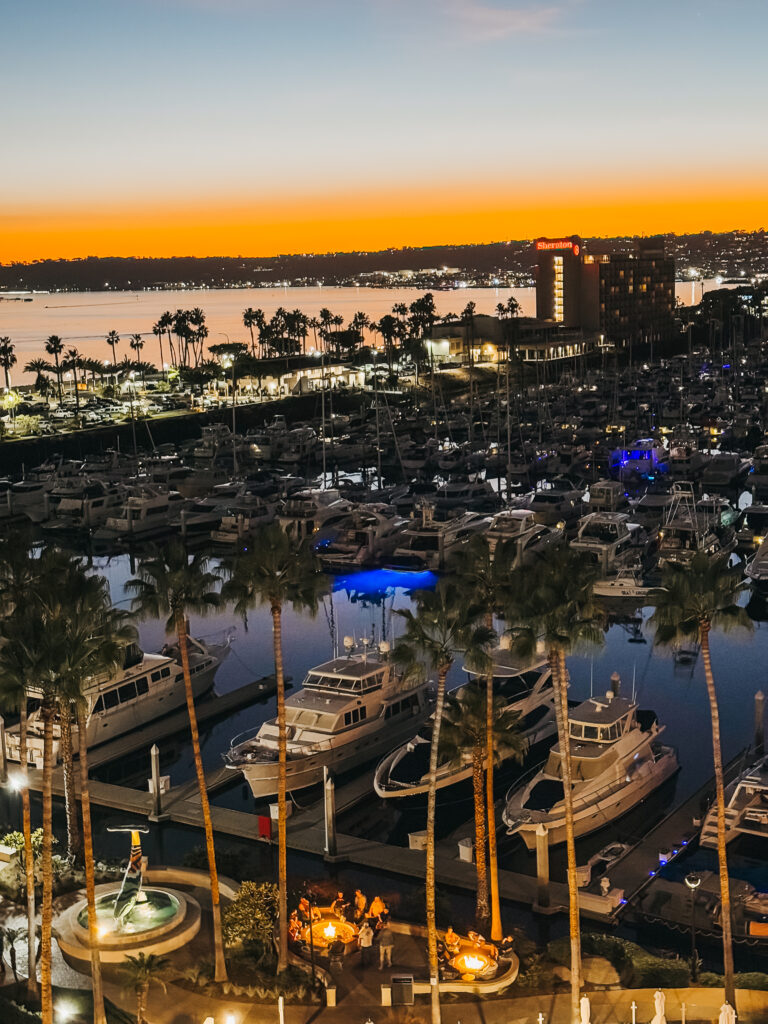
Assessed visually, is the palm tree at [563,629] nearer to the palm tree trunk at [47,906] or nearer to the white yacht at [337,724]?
the white yacht at [337,724]

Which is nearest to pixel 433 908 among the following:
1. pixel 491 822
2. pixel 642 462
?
pixel 491 822

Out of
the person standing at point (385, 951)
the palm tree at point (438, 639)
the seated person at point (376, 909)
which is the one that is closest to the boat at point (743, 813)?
the seated person at point (376, 909)

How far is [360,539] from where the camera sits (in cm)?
5956

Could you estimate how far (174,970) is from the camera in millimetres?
22188

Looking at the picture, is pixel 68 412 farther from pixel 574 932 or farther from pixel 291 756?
pixel 574 932

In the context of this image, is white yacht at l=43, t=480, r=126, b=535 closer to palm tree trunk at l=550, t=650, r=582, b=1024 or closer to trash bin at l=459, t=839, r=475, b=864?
trash bin at l=459, t=839, r=475, b=864

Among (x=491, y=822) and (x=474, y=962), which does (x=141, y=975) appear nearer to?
(x=474, y=962)

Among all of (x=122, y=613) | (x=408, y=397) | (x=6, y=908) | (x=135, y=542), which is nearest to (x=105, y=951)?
(x=6, y=908)

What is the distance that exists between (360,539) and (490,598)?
33725 mm

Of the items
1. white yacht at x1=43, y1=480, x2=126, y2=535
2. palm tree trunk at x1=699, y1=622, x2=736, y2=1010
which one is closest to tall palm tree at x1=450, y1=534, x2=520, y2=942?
palm tree trunk at x1=699, y1=622, x2=736, y2=1010

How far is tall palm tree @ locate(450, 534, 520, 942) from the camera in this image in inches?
906

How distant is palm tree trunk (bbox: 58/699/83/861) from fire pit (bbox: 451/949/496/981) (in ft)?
30.4

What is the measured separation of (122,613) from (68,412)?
3473 inches

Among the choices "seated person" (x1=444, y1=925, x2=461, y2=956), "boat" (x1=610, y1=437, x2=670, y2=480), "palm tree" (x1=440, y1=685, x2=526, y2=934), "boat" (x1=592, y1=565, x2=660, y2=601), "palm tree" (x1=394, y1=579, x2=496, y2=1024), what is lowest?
"boat" (x1=592, y1=565, x2=660, y2=601)
